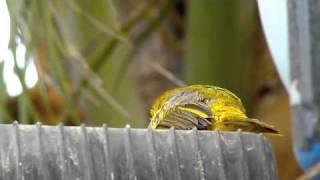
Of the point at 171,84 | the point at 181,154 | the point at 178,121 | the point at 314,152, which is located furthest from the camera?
the point at 171,84

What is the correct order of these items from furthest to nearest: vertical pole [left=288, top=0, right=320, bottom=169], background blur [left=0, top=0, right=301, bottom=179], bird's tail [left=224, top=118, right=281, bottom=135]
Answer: background blur [left=0, top=0, right=301, bottom=179], bird's tail [left=224, top=118, right=281, bottom=135], vertical pole [left=288, top=0, right=320, bottom=169]

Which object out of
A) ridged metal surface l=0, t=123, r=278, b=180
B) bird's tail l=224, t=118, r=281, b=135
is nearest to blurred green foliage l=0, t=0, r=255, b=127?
bird's tail l=224, t=118, r=281, b=135

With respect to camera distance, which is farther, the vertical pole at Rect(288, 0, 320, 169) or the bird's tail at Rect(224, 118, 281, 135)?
the bird's tail at Rect(224, 118, 281, 135)

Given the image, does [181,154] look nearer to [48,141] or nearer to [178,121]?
[48,141]

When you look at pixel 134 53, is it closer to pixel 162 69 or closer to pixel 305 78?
pixel 162 69

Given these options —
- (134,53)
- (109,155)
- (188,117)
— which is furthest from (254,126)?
(134,53)

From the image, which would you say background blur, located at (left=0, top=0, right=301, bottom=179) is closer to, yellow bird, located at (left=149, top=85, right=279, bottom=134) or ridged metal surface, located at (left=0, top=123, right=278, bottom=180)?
yellow bird, located at (left=149, top=85, right=279, bottom=134)

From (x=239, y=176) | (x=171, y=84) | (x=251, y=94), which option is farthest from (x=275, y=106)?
(x=239, y=176)

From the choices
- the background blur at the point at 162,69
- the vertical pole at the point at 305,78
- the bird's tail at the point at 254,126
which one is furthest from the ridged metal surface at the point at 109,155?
the background blur at the point at 162,69
